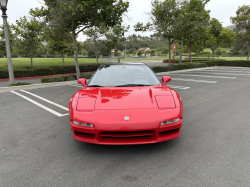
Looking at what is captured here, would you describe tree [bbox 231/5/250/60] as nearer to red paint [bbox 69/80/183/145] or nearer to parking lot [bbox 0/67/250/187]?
parking lot [bbox 0/67/250/187]

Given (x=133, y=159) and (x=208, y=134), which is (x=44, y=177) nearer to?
(x=133, y=159)

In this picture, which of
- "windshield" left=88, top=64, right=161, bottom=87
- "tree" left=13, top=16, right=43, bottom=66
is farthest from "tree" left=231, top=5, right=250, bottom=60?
"windshield" left=88, top=64, right=161, bottom=87

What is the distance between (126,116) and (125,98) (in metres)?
0.46

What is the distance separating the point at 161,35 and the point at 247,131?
1425 centimetres

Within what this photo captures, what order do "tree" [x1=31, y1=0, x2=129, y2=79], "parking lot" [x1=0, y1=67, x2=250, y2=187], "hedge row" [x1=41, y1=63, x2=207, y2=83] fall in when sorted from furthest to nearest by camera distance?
"hedge row" [x1=41, y1=63, x2=207, y2=83] → "tree" [x1=31, y1=0, x2=129, y2=79] → "parking lot" [x1=0, y1=67, x2=250, y2=187]

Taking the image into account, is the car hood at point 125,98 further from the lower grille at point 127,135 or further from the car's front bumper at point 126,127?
A: the lower grille at point 127,135

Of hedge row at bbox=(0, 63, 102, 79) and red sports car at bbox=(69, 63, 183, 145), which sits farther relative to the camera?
hedge row at bbox=(0, 63, 102, 79)

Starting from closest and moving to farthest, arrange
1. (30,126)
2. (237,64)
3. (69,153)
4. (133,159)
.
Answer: (133,159) < (69,153) < (30,126) < (237,64)

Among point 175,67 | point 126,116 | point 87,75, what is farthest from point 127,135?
point 175,67

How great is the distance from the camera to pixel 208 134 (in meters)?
3.47

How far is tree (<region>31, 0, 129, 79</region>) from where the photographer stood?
32.5ft

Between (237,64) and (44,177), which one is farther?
(237,64)

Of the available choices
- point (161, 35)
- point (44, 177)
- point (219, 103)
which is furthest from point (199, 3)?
point (44, 177)

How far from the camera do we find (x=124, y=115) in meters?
2.59
